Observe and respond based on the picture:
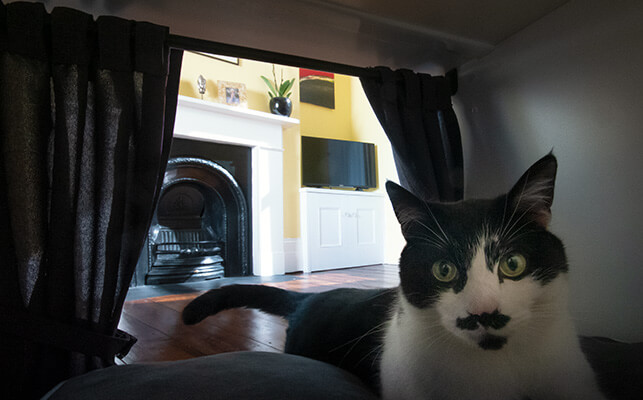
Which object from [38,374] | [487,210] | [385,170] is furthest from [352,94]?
[38,374]

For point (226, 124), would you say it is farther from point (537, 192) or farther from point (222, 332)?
point (537, 192)

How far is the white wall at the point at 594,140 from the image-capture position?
16.5 inches

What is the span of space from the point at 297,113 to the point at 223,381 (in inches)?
74.6

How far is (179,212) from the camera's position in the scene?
1924 mm

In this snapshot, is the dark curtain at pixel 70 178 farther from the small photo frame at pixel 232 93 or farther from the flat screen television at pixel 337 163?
the small photo frame at pixel 232 93

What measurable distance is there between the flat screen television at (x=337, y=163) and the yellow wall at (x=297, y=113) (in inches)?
1.2

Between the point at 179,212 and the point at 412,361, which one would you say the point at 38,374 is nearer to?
the point at 412,361

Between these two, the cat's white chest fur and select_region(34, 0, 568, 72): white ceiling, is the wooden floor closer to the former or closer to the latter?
the cat's white chest fur

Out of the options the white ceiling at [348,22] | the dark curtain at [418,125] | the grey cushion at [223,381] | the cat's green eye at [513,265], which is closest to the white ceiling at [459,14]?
the white ceiling at [348,22]

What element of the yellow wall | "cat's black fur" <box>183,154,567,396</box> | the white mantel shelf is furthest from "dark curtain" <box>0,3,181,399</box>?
the white mantel shelf

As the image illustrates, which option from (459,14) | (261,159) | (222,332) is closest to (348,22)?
(459,14)

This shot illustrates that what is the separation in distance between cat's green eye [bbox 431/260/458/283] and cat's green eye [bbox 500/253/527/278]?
0.15 feet

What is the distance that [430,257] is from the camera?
1.21 ft

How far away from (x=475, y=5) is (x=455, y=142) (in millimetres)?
272
